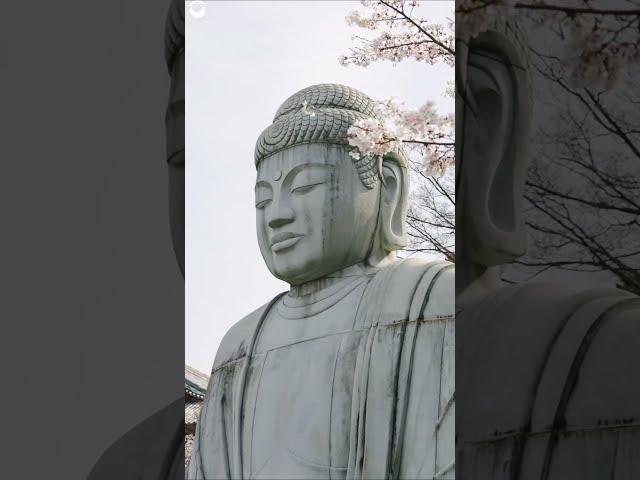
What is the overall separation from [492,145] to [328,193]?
451 millimetres

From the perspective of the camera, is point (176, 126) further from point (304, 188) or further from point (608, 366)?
point (608, 366)

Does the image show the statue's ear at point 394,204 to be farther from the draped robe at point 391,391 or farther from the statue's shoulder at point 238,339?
the statue's shoulder at point 238,339

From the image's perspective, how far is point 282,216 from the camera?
123 inches

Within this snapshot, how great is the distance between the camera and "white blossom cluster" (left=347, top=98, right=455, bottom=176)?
117 inches

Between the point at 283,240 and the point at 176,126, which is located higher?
the point at 176,126

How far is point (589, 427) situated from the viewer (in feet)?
8.71

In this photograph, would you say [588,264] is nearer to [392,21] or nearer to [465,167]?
[465,167]

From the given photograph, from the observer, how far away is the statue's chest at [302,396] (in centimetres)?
292

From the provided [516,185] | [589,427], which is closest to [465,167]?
[516,185]

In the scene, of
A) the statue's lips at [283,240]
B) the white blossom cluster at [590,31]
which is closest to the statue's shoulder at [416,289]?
the statue's lips at [283,240]

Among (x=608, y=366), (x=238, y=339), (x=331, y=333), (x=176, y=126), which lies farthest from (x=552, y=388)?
(x=176, y=126)

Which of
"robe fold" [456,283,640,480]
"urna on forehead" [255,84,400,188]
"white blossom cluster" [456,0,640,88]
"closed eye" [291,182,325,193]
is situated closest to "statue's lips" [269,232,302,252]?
"closed eye" [291,182,325,193]

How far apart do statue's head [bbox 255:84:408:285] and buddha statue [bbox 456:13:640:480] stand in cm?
20

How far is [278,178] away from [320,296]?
0.34m
